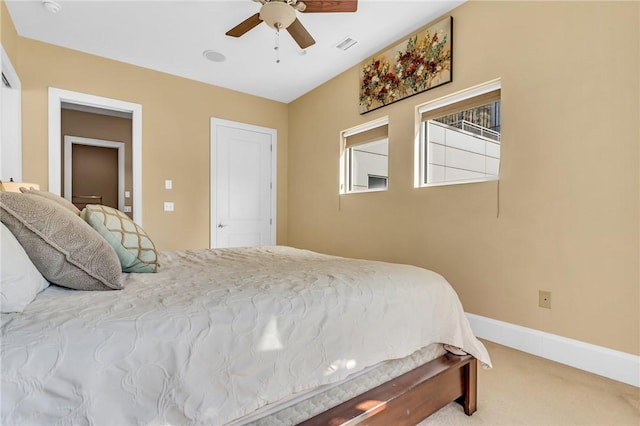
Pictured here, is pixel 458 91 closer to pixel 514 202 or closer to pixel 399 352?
pixel 514 202

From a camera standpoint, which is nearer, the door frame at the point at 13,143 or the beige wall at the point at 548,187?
the beige wall at the point at 548,187

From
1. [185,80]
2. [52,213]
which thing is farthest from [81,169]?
[52,213]

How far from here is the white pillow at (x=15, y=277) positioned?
83cm

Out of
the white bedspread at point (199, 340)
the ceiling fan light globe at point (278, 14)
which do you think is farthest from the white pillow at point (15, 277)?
the ceiling fan light globe at point (278, 14)

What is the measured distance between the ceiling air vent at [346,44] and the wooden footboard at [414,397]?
293 centimetres

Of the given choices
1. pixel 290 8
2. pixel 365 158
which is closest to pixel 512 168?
pixel 365 158

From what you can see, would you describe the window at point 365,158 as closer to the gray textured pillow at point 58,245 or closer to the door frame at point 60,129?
the door frame at point 60,129

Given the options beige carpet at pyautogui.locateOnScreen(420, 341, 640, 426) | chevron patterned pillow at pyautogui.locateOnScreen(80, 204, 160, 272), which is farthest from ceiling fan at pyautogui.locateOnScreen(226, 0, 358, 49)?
beige carpet at pyautogui.locateOnScreen(420, 341, 640, 426)

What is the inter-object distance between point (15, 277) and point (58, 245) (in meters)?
0.18

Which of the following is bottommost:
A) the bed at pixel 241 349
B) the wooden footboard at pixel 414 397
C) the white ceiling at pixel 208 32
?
the wooden footboard at pixel 414 397

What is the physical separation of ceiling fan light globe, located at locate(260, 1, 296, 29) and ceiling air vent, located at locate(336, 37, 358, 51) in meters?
1.13

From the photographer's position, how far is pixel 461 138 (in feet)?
9.09

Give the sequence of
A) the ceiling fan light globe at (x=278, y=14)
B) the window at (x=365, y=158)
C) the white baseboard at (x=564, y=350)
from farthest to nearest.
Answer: the window at (x=365, y=158) → the ceiling fan light globe at (x=278, y=14) → the white baseboard at (x=564, y=350)

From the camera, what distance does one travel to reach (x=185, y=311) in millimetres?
916
